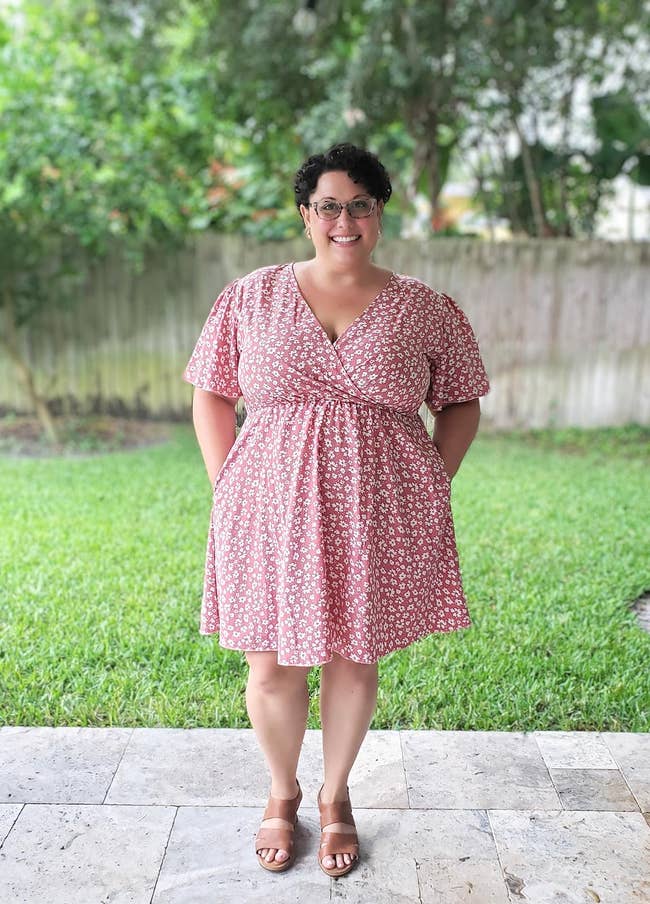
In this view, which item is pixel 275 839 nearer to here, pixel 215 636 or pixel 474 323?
pixel 215 636

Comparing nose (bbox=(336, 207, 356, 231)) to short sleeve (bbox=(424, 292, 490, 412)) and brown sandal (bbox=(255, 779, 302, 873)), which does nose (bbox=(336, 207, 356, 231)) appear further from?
brown sandal (bbox=(255, 779, 302, 873))

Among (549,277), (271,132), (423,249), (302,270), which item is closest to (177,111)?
(271,132)

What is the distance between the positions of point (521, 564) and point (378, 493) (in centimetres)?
233

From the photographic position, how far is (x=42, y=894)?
1.95 meters

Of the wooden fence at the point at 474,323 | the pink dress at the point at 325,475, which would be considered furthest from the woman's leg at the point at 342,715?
the wooden fence at the point at 474,323

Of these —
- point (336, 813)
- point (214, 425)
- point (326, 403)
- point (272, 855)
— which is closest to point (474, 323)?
point (214, 425)

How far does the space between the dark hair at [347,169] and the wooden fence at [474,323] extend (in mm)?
5501

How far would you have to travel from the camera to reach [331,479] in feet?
6.38

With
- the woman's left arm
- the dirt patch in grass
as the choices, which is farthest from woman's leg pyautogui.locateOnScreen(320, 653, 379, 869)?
the dirt patch in grass

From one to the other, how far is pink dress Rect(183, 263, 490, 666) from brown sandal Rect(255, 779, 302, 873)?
1.50ft

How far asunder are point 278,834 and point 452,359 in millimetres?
1243

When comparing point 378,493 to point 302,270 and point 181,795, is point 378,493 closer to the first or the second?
point 302,270

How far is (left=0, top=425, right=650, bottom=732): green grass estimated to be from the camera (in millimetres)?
2789

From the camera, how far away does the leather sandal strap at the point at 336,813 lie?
6.96ft
